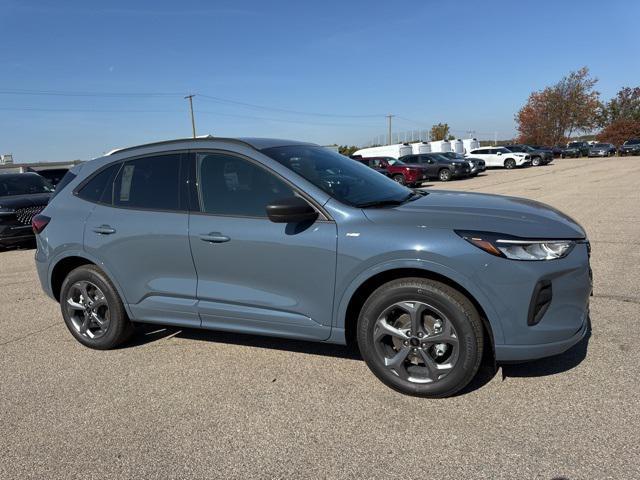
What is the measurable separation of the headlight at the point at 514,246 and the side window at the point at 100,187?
3036 mm

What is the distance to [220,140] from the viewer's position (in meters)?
3.99

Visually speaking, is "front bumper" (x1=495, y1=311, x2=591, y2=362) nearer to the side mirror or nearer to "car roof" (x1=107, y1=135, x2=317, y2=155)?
the side mirror

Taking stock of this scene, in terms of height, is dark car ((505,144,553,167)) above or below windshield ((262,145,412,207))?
below

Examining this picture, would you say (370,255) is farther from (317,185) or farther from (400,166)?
Answer: (400,166)

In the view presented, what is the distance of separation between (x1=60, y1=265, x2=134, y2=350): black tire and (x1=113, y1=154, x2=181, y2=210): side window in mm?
672

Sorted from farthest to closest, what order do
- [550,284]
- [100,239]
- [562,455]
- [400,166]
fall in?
[400,166], [100,239], [550,284], [562,455]

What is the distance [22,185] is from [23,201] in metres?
1.32

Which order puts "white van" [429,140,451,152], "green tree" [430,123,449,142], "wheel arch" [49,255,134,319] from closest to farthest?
"wheel arch" [49,255,134,319], "white van" [429,140,451,152], "green tree" [430,123,449,142]

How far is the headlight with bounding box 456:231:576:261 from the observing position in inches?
120

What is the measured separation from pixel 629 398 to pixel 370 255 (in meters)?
1.84

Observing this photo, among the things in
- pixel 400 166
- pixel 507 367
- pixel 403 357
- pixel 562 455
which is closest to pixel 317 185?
pixel 403 357

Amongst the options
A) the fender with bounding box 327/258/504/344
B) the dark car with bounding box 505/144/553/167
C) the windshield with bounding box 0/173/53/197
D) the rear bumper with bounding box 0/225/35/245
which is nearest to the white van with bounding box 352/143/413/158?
the dark car with bounding box 505/144/553/167

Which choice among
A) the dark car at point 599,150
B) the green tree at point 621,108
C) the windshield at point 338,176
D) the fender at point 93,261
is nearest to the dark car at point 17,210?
the fender at point 93,261

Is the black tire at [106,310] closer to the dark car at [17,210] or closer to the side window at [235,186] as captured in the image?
the side window at [235,186]
